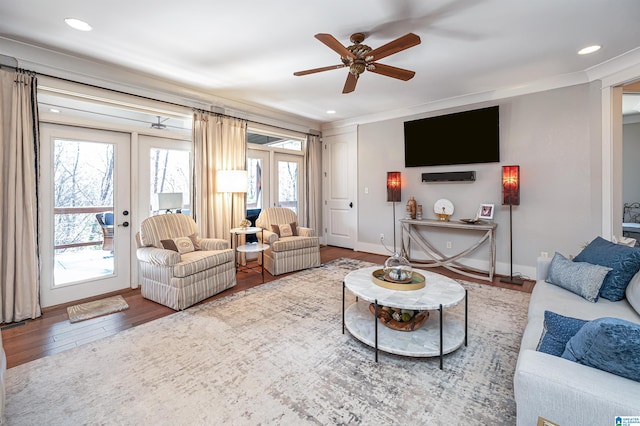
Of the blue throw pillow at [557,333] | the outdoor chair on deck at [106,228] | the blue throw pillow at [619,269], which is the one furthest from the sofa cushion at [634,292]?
the outdoor chair on deck at [106,228]

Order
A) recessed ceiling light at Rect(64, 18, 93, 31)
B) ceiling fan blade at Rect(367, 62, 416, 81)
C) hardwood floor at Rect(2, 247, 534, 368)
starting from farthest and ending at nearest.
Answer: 1. ceiling fan blade at Rect(367, 62, 416, 81)
2. recessed ceiling light at Rect(64, 18, 93, 31)
3. hardwood floor at Rect(2, 247, 534, 368)

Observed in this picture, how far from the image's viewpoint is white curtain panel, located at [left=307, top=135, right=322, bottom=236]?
241 inches

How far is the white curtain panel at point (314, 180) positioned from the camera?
6109 millimetres

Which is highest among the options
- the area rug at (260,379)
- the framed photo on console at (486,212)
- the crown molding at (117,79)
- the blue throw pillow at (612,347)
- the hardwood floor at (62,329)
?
the crown molding at (117,79)

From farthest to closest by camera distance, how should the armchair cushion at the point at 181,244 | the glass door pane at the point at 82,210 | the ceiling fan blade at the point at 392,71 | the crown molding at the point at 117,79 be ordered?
the armchair cushion at the point at 181,244, the glass door pane at the point at 82,210, the crown molding at the point at 117,79, the ceiling fan blade at the point at 392,71

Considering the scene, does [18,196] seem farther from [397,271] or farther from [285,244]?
[397,271]

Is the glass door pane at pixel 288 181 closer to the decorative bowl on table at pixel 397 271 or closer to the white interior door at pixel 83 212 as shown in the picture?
the white interior door at pixel 83 212

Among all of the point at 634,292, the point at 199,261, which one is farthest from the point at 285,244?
the point at 634,292

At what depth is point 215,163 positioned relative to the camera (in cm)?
439

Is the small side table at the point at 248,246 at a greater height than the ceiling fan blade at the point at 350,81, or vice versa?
the ceiling fan blade at the point at 350,81

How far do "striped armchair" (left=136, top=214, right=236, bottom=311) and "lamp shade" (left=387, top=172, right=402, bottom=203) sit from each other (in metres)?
2.87

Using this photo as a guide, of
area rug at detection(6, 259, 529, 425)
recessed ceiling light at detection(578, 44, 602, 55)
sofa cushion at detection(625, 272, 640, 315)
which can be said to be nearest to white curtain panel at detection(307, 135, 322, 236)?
area rug at detection(6, 259, 529, 425)

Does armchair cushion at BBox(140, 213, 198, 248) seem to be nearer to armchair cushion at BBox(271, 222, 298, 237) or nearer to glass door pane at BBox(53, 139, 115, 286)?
glass door pane at BBox(53, 139, 115, 286)

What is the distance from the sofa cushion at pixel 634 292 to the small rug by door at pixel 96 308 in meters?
4.25
